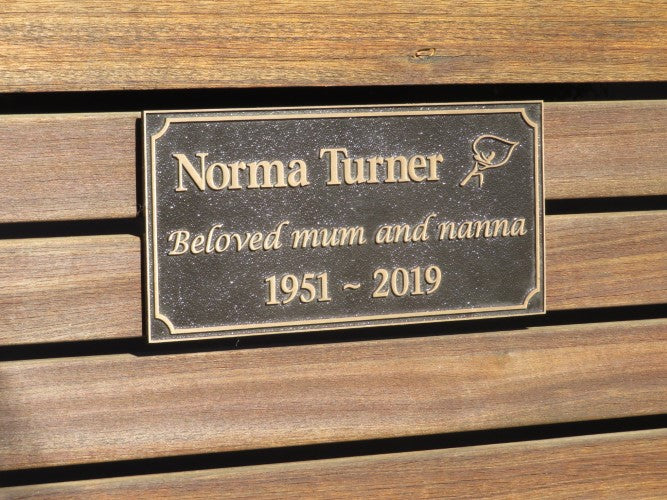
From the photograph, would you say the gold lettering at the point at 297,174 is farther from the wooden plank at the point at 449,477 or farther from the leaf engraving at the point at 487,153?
the wooden plank at the point at 449,477

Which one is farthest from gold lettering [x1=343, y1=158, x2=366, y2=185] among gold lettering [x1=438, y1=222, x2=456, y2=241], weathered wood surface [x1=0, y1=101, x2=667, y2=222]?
weathered wood surface [x1=0, y1=101, x2=667, y2=222]

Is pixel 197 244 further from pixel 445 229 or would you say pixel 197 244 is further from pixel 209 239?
pixel 445 229

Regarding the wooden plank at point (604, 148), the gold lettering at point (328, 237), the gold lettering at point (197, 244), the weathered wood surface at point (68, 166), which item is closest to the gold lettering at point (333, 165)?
the gold lettering at point (328, 237)

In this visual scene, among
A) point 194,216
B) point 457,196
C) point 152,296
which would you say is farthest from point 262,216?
point 457,196

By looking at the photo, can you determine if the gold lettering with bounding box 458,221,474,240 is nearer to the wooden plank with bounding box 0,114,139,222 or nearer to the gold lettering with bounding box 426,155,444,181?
the gold lettering with bounding box 426,155,444,181

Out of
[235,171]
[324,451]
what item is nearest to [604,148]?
[235,171]

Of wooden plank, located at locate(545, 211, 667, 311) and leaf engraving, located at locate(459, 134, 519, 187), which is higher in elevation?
leaf engraving, located at locate(459, 134, 519, 187)

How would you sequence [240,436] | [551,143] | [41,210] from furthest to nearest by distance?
[551,143] → [240,436] → [41,210]

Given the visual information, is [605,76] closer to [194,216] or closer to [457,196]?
[457,196]
